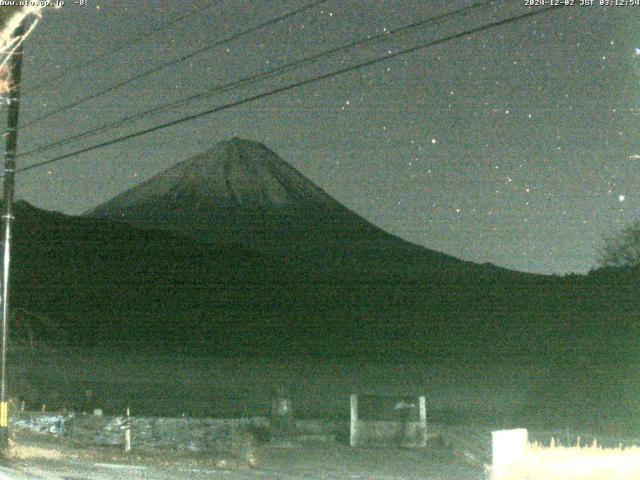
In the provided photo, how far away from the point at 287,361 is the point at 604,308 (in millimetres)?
23477

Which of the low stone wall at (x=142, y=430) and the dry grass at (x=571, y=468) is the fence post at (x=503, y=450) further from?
the low stone wall at (x=142, y=430)

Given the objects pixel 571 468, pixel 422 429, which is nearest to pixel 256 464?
pixel 422 429

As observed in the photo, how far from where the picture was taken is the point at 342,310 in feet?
327

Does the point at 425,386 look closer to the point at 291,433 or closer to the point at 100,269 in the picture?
the point at 291,433

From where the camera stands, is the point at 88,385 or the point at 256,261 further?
the point at 256,261

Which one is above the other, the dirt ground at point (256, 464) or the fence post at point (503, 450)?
the fence post at point (503, 450)

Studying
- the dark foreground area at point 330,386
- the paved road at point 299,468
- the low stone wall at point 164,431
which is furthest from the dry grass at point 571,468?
the dark foreground area at point 330,386

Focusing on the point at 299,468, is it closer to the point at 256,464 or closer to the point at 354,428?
the point at 256,464

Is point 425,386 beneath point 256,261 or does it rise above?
beneath

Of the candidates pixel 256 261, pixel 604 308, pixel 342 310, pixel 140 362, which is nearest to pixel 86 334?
pixel 140 362

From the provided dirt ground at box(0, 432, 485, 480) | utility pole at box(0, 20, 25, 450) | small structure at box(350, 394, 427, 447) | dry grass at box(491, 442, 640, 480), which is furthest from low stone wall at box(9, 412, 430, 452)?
dry grass at box(491, 442, 640, 480)

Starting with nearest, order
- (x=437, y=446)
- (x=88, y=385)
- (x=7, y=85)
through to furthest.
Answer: (x=7, y=85) → (x=437, y=446) → (x=88, y=385)

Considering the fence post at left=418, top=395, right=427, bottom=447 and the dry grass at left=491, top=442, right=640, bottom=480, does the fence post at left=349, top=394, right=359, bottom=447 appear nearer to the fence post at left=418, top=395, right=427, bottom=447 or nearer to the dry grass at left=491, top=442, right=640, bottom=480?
the fence post at left=418, top=395, right=427, bottom=447

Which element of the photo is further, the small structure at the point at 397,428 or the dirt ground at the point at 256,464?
the small structure at the point at 397,428
